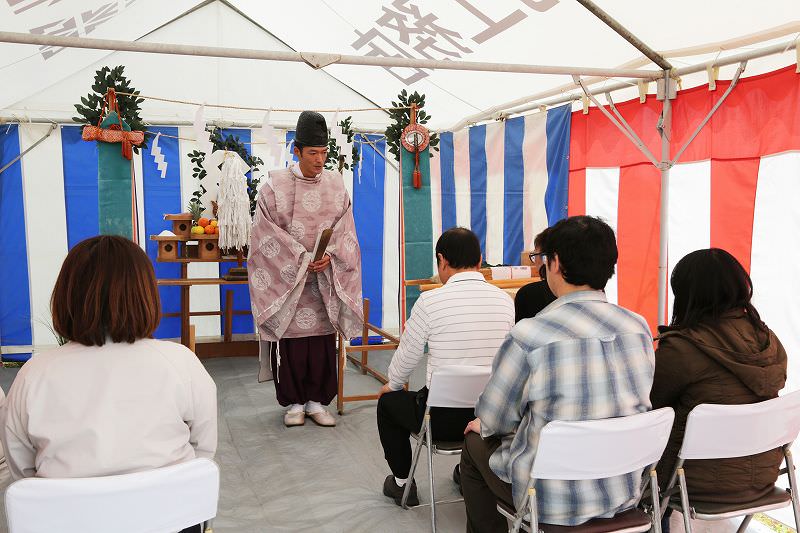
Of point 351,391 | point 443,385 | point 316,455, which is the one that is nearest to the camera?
point 443,385

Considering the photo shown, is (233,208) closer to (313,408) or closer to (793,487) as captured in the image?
(313,408)

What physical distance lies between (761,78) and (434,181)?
108 inches

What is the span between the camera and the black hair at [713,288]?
1.87 m

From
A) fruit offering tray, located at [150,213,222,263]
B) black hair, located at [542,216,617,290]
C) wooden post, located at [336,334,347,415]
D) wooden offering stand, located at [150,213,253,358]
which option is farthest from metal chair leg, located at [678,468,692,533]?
fruit offering tray, located at [150,213,222,263]

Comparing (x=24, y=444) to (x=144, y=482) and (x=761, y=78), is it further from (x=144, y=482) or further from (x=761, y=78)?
(x=761, y=78)

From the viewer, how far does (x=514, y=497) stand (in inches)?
67.2

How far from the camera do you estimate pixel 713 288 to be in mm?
1870

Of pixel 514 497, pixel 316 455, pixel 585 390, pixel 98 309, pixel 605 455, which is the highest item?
pixel 98 309

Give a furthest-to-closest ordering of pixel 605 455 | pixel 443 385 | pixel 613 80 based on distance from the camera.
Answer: pixel 613 80 < pixel 443 385 < pixel 605 455

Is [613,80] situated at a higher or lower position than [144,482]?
higher

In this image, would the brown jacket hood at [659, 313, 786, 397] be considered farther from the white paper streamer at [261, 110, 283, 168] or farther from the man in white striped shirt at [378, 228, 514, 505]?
the white paper streamer at [261, 110, 283, 168]

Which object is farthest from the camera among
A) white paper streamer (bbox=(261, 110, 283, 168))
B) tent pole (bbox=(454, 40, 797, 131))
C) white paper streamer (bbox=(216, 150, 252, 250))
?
white paper streamer (bbox=(216, 150, 252, 250))

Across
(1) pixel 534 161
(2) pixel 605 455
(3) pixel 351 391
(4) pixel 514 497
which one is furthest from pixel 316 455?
(1) pixel 534 161

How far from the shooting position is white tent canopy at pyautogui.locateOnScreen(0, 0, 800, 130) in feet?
10.2
